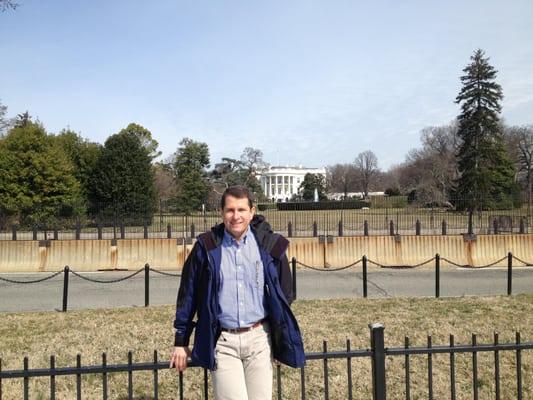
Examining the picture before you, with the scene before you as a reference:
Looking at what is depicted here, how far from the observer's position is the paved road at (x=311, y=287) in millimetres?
11758

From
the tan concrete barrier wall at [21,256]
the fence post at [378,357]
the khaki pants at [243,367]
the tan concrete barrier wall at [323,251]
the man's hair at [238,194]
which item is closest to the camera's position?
the khaki pants at [243,367]

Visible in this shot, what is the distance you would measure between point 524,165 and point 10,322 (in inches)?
3653

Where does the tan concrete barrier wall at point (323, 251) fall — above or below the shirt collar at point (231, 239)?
below

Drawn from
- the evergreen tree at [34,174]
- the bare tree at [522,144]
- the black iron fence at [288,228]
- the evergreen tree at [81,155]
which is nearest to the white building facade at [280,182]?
the bare tree at [522,144]

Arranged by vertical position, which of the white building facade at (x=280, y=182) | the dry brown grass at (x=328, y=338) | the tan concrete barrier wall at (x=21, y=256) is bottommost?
the dry brown grass at (x=328, y=338)

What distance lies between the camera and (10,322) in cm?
938

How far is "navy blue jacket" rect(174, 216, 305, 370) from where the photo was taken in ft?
10.7

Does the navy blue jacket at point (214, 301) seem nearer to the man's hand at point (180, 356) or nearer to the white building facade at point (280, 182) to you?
the man's hand at point (180, 356)

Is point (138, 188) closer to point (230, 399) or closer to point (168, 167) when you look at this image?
point (230, 399)

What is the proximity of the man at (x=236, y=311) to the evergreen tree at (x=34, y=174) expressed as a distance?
28.7 metres

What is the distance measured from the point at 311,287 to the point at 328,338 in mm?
5263

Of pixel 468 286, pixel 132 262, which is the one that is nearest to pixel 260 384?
pixel 468 286

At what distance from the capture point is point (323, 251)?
56.5 ft

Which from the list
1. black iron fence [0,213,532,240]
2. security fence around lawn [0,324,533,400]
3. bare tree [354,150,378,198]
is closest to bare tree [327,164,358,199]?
bare tree [354,150,378,198]
